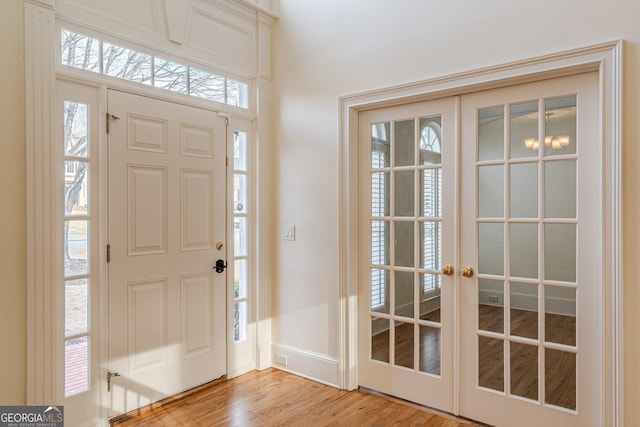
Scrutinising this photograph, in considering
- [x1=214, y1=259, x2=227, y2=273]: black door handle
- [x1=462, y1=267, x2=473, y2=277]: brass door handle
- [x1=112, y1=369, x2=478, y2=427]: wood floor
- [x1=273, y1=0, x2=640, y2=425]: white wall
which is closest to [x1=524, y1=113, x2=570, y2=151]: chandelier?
[x1=273, y1=0, x2=640, y2=425]: white wall

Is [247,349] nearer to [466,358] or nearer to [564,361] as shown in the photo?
[466,358]

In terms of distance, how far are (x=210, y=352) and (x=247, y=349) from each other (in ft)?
1.19

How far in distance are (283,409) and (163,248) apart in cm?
139

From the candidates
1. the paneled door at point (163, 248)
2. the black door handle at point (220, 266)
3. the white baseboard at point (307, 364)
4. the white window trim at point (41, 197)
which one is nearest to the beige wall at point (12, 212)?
the white window trim at point (41, 197)

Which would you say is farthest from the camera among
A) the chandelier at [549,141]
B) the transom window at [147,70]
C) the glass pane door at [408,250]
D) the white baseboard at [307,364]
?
the white baseboard at [307,364]

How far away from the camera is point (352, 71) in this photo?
10.1ft

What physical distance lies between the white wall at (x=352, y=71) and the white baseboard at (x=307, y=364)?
0.20ft

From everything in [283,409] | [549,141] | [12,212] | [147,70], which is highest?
[147,70]

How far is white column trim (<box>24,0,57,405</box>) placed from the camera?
87.0 inches

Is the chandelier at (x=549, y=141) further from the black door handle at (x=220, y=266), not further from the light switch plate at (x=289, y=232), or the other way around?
the black door handle at (x=220, y=266)

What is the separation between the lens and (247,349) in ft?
11.2

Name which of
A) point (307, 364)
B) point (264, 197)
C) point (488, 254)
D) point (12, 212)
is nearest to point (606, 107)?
point (488, 254)

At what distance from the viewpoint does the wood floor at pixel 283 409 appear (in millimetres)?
2602

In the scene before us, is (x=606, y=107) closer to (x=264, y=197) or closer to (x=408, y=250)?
(x=408, y=250)
